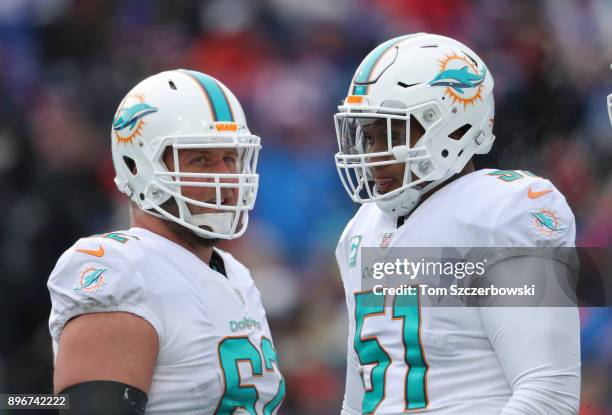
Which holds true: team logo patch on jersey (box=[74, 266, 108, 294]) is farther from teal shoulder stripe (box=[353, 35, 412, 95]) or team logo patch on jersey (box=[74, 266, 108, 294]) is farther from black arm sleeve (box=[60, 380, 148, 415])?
teal shoulder stripe (box=[353, 35, 412, 95])

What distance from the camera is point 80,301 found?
8.71 ft

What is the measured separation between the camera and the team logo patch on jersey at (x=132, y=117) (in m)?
3.03

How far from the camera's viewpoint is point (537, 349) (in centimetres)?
255

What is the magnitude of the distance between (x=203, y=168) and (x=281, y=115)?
303cm

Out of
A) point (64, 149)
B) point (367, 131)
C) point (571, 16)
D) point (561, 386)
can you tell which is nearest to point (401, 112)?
point (367, 131)

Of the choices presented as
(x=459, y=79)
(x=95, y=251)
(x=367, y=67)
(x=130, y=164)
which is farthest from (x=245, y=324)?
(x=459, y=79)

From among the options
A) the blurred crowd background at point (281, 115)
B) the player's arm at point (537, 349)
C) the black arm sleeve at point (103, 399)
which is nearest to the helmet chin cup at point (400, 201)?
the player's arm at point (537, 349)

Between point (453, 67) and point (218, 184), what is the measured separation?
29.6 inches

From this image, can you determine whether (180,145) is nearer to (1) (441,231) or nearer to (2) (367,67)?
(2) (367,67)

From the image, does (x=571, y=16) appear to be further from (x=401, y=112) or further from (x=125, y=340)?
(x=125, y=340)

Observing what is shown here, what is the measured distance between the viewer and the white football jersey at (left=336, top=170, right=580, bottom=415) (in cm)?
258

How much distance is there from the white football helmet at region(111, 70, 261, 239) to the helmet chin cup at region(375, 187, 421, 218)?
0.41 meters

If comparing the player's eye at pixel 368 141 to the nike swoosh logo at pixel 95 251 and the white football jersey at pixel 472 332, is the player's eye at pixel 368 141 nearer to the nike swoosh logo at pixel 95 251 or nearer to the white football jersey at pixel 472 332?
the white football jersey at pixel 472 332

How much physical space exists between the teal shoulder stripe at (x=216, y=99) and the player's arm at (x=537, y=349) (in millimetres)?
946
